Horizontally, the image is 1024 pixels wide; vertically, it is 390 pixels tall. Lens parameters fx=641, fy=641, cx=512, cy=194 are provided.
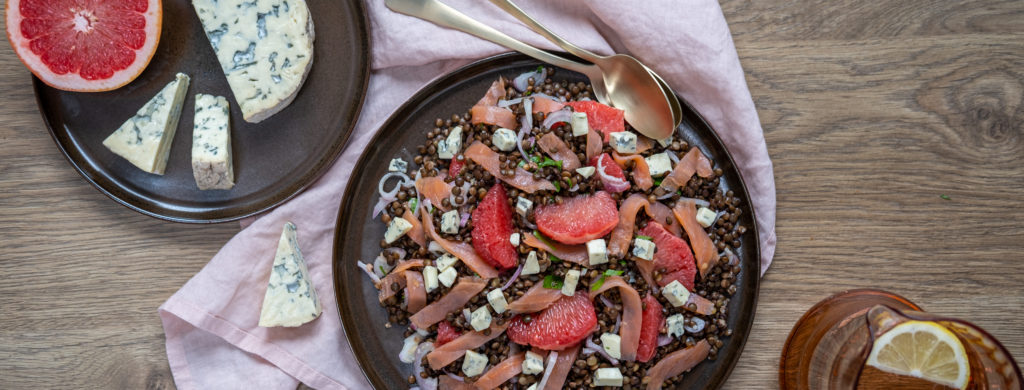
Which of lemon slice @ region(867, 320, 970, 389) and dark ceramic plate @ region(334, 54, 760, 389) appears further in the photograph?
dark ceramic plate @ region(334, 54, 760, 389)

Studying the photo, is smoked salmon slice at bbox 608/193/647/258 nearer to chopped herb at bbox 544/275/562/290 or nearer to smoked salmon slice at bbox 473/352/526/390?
chopped herb at bbox 544/275/562/290

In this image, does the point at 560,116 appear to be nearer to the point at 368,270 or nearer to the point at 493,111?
the point at 493,111

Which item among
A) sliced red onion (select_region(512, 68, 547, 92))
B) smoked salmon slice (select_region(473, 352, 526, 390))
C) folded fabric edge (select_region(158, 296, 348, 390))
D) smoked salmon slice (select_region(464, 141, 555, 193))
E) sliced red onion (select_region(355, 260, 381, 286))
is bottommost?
folded fabric edge (select_region(158, 296, 348, 390))

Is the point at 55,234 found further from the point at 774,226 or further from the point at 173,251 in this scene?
the point at 774,226

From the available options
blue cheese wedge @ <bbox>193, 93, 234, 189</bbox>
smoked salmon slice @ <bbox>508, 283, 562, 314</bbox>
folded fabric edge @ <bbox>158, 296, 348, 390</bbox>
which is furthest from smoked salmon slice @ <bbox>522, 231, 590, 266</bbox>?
blue cheese wedge @ <bbox>193, 93, 234, 189</bbox>

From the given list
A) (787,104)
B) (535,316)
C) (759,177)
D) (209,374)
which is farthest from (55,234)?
(787,104)

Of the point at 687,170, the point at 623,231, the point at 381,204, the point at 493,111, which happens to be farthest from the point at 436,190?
the point at 687,170

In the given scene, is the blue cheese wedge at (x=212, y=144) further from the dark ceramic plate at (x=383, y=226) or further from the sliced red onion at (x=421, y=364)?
the sliced red onion at (x=421, y=364)
